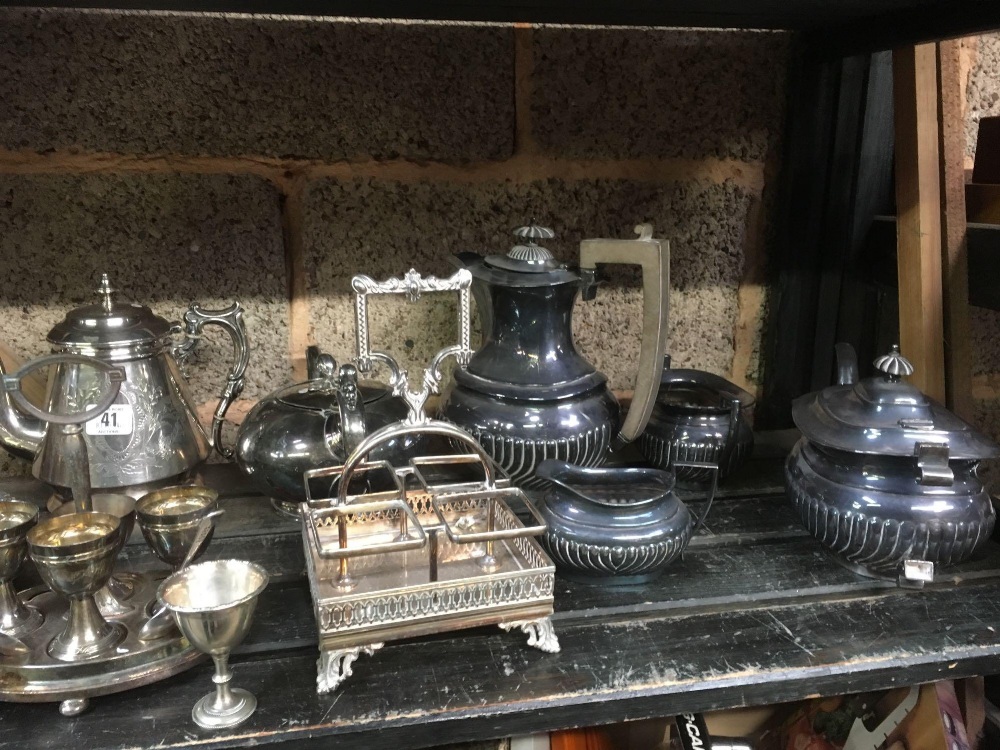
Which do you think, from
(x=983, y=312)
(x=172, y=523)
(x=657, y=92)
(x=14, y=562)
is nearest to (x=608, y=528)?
(x=172, y=523)

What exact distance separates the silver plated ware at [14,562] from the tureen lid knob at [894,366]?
0.77 m

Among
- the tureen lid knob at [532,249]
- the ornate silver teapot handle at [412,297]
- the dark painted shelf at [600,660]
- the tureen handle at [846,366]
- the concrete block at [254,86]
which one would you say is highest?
the concrete block at [254,86]

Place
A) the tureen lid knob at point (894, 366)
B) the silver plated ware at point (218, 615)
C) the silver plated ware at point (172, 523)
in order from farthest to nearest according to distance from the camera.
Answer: the tureen lid knob at point (894, 366) → the silver plated ware at point (172, 523) → the silver plated ware at point (218, 615)

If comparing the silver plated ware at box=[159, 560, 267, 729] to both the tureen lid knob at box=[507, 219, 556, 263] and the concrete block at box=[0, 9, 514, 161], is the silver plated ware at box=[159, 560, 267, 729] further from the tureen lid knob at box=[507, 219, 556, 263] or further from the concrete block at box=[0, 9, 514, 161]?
the concrete block at box=[0, 9, 514, 161]

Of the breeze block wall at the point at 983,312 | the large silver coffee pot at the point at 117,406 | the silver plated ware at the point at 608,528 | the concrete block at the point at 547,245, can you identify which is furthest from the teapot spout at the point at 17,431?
the breeze block wall at the point at 983,312

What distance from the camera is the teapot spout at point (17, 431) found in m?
0.78

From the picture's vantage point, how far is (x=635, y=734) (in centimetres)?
89

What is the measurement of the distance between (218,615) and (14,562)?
0.20 m

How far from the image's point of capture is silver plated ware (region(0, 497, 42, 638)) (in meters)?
0.60

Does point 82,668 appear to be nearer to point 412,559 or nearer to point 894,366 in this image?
point 412,559

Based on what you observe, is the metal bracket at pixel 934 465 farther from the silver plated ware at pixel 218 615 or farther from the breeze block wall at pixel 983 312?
the silver plated ware at pixel 218 615

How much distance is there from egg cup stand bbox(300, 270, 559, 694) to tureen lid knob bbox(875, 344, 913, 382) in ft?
1.24

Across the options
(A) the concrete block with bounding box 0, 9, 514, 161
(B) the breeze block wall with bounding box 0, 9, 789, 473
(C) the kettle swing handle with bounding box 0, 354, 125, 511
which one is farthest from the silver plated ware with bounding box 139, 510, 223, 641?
(A) the concrete block with bounding box 0, 9, 514, 161

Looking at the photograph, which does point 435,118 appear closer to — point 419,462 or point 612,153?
point 612,153
